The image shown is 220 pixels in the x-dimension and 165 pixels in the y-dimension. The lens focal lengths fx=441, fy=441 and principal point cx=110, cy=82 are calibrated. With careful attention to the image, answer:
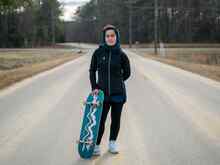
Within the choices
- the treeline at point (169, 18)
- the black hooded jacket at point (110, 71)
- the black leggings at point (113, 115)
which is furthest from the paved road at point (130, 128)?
the treeline at point (169, 18)

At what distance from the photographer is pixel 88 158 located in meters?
5.61

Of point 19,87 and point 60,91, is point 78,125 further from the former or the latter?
point 19,87

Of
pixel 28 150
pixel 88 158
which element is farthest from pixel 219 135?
pixel 28 150

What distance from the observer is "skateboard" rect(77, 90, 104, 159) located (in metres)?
5.54

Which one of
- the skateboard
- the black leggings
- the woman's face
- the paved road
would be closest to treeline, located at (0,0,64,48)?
the paved road

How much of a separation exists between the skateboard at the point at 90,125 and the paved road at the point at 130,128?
0.47 feet

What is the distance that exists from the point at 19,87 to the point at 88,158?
9445 mm

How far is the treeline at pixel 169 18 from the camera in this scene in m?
87.1

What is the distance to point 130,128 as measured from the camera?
753 cm

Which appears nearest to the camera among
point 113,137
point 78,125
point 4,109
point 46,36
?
point 113,137

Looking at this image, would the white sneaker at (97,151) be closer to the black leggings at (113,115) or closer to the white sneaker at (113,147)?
the black leggings at (113,115)

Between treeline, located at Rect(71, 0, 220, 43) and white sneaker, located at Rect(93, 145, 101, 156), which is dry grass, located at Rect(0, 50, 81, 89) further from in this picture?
treeline, located at Rect(71, 0, 220, 43)

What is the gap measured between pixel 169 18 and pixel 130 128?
8898cm

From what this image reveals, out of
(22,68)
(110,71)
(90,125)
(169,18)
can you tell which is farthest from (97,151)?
(169,18)
